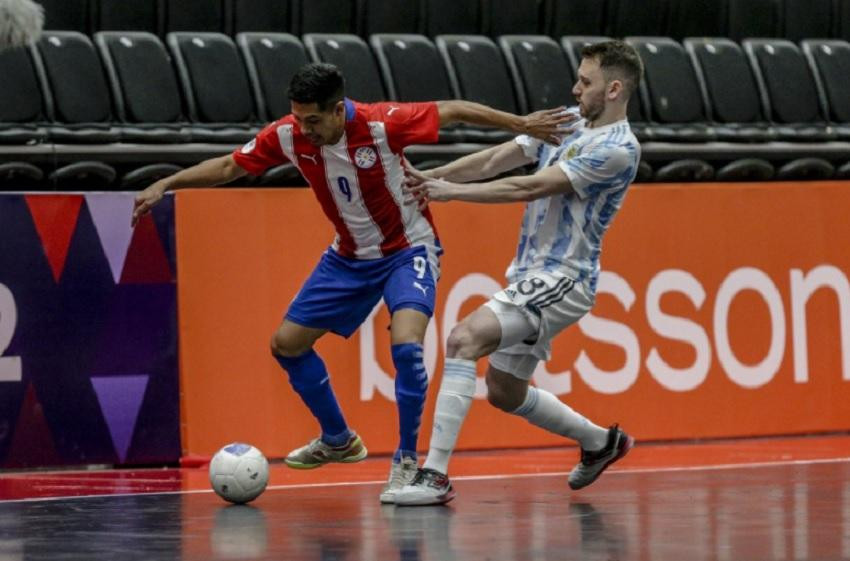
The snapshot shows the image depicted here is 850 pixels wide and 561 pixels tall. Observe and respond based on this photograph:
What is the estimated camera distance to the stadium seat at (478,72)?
12.5 m

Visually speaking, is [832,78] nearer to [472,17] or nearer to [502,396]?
[472,17]

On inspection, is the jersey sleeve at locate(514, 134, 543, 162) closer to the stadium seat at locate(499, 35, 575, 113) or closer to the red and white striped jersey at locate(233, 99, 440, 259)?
the red and white striped jersey at locate(233, 99, 440, 259)

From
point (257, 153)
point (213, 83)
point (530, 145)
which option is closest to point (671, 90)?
point (213, 83)

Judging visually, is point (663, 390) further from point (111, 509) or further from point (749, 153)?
point (111, 509)

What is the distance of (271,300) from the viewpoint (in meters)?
10.3

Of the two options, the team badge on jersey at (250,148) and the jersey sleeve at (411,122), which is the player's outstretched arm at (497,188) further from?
the team badge on jersey at (250,148)

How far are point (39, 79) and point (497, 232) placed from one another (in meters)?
3.07

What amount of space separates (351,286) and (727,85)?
5764mm

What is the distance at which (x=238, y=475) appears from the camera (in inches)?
307

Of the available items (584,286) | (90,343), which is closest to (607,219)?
(584,286)

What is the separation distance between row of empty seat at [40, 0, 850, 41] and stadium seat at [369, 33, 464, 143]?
0.51 m

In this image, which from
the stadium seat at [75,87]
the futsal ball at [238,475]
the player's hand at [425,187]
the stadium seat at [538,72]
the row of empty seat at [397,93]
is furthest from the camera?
the stadium seat at [538,72]

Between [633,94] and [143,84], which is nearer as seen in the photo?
[143,84]

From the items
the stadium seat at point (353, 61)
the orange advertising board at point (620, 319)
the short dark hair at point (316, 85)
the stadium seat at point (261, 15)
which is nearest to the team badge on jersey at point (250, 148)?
the short dark hair at point (316, 85)
